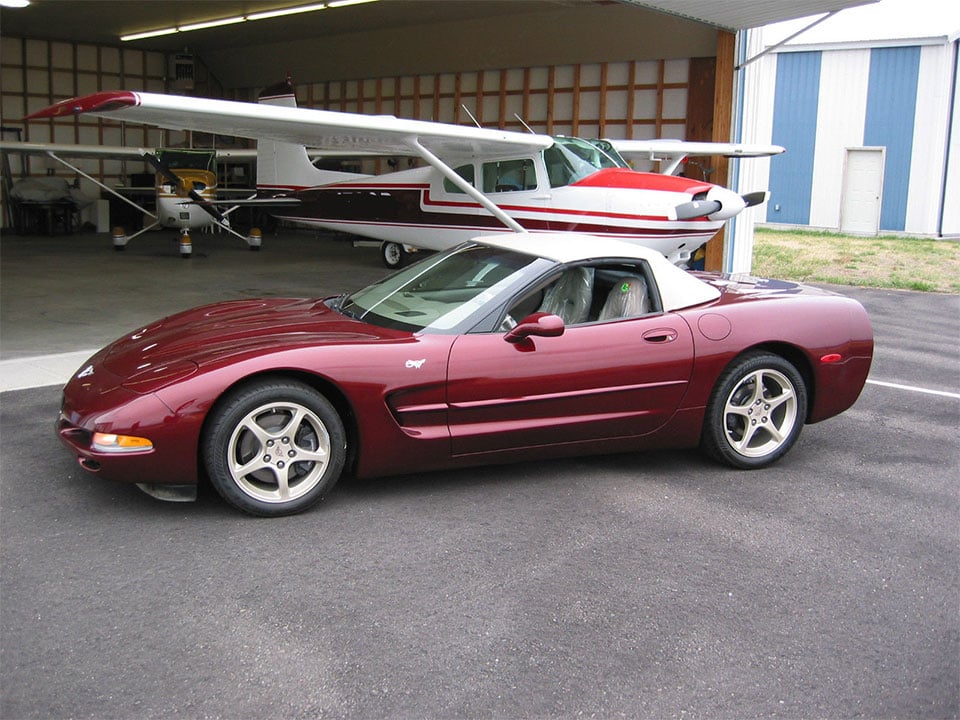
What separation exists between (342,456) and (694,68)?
51.6 feet

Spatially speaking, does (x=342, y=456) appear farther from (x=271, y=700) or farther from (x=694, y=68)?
(x=694, y=68)

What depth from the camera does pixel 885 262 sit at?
1800 cm

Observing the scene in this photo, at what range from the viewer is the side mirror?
4.46 meters

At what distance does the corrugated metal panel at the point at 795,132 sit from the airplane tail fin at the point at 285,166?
1414 cm

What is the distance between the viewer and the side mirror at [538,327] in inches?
176

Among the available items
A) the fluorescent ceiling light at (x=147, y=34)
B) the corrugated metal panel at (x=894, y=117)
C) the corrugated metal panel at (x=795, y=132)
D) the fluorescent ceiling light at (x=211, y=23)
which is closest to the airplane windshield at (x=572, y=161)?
the fluorescent ceiling light at (x=211, y=23)

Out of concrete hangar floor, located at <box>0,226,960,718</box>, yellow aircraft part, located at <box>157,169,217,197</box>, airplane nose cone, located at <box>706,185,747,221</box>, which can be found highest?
yellow aircraft part, located at <box>157,169,217,197</box>

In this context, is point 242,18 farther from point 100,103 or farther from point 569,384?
point 569,384

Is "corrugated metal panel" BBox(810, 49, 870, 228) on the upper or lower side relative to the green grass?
upper

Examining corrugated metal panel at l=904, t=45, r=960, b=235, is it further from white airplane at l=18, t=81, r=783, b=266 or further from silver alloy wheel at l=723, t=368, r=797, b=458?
silver alloy wheel at l=723, t=368, r=797, b=458

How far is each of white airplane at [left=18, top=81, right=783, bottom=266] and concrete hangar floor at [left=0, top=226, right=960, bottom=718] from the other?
4176 mm

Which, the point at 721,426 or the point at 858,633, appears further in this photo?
the point at 721,426

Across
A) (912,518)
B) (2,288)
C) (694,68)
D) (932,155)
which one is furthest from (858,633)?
(932,155)

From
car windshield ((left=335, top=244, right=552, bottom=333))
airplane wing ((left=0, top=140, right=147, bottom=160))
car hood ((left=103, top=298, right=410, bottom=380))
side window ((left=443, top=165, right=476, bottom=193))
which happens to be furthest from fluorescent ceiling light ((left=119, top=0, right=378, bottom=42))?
car hood ((left=103, top=298, right=410, bottom=380))
